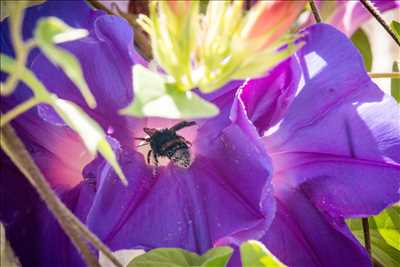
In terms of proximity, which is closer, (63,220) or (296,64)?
(63,220)

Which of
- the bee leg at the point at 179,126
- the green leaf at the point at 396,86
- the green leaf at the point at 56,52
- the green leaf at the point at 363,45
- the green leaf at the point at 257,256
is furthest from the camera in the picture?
the green leaf at the point at 363,45

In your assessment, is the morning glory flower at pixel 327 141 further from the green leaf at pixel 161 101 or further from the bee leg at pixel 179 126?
the green leaf at pixel 161 101

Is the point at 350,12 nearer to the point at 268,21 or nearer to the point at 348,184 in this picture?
the point at 348,184

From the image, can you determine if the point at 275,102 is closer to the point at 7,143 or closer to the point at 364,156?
the point at 364,156

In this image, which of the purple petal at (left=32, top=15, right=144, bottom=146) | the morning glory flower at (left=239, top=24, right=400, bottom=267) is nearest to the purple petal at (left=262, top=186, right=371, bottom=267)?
the morning glory flower at (left=239, top=24, right=400, bottom=267)

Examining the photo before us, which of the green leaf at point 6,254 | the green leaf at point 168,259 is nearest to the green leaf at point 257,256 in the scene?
the green leaf at point 168,259

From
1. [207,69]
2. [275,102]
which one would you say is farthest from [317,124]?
[207,69]

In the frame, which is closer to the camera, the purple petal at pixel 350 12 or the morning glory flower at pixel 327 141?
the morning glory flower at pixel 327 141
